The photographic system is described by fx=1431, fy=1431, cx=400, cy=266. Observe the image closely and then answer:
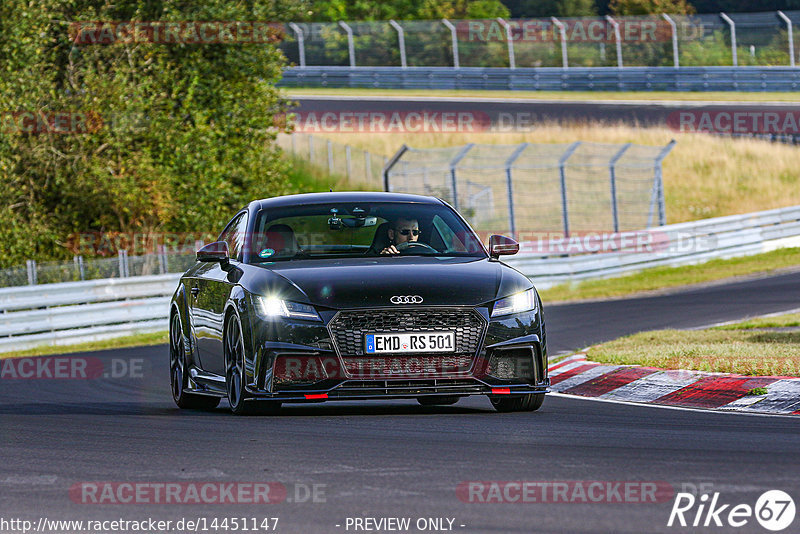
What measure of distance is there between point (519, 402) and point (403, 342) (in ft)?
4.00

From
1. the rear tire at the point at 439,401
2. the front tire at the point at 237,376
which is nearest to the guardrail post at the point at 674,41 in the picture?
the rear tire at the point at 439,401

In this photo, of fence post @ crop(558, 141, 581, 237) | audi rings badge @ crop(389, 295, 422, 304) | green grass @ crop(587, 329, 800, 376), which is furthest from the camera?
fence post @ crop(558, 141, 581, 237)

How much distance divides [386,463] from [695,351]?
646cm

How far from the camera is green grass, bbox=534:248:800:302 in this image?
26219 mm

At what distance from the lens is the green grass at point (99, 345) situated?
72.4 feet

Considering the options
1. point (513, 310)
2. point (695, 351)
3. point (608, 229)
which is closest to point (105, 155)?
point (608, 229)

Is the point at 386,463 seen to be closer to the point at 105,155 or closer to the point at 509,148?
the point at 105,155

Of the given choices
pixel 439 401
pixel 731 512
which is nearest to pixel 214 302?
pixel 439 401

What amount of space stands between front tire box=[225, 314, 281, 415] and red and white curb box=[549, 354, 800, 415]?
303 cm

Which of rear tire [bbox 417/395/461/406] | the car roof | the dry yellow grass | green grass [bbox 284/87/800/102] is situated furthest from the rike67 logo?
green grass [bbox 284/87/800/102]

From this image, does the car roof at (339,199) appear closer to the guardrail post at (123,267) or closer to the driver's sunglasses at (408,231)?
the driver's sunglasses at (408,231)

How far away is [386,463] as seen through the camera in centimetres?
687

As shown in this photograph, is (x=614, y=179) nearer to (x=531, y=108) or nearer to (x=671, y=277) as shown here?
(x=671, y=277)

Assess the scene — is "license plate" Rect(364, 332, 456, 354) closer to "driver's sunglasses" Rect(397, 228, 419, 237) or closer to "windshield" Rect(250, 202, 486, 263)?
"windshield" Rect(250, 202, 486, 263)
